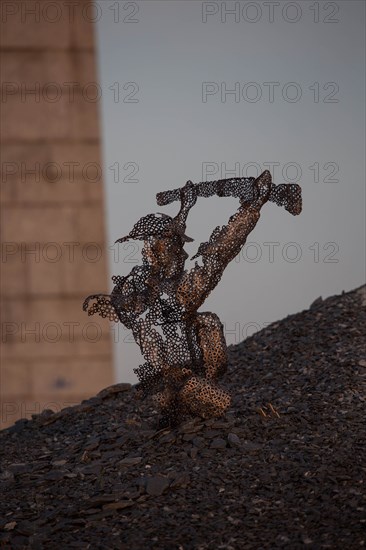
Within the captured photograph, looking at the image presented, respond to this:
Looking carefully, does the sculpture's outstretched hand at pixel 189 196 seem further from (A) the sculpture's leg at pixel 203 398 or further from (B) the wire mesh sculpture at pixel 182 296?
(A) the sculpture's leg at pixel 203 398

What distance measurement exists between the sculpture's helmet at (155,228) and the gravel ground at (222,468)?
82 centimetres

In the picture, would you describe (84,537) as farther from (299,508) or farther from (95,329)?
(95,329)

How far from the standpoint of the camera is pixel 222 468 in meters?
3.47

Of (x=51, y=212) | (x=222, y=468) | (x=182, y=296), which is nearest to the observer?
(x=222, y=468)

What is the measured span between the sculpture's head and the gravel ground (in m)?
0.68

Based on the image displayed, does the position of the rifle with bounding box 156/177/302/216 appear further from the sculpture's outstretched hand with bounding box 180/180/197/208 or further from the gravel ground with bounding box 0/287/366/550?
the gravel ground with bounding box 0/287/366/550

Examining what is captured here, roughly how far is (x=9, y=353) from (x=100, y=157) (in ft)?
4.49

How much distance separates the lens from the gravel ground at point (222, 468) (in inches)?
120

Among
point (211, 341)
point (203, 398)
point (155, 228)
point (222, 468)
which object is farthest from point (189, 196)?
point (222, 468)

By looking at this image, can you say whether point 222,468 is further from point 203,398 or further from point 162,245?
point 162,245

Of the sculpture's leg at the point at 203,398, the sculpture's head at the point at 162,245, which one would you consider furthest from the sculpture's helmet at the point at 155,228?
the sculpture's leg at the point at 203,398

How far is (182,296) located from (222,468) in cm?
71

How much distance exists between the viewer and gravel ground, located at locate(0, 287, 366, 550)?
3.04 m

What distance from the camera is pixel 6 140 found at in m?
5.55
